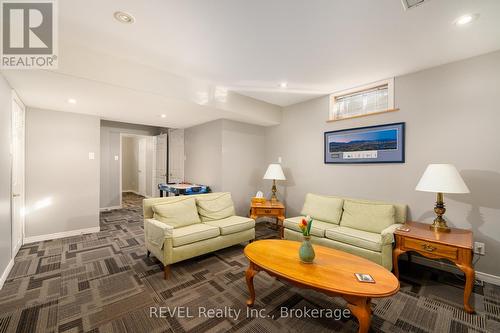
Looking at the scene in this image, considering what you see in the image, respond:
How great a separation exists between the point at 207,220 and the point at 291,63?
2.50 metres

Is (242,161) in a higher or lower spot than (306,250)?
higher

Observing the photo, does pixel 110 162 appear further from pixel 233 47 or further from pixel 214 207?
pixel 233 47

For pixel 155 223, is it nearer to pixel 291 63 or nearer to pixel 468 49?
pixel 291 63

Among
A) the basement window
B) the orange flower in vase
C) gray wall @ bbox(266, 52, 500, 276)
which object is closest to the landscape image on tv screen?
gray wall @ bbox(266, 52, 500, 276)

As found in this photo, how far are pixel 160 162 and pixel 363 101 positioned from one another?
5436mm

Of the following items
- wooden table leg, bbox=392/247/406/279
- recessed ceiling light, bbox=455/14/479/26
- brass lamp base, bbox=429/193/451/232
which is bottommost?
wooden table leg, bbox=392/247/406/279

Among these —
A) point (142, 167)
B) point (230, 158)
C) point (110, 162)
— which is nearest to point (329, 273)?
point (230, 158)

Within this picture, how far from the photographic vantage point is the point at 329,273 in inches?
68.4

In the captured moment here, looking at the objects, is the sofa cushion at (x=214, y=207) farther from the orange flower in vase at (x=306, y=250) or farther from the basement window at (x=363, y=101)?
the basement window at (x=363, y=101)

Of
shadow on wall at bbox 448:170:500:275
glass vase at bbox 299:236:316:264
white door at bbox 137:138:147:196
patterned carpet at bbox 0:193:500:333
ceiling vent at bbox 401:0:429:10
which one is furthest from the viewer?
white door at bbox 137:138:147:196

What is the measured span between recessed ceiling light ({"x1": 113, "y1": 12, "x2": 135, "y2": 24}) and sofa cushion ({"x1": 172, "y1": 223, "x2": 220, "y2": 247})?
2245 millimetres

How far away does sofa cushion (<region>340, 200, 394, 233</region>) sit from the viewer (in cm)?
279

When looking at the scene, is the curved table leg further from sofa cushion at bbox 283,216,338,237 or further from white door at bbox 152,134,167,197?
white door at bbox 152,134,167,197

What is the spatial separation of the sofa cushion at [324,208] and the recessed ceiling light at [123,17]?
3.29 m
